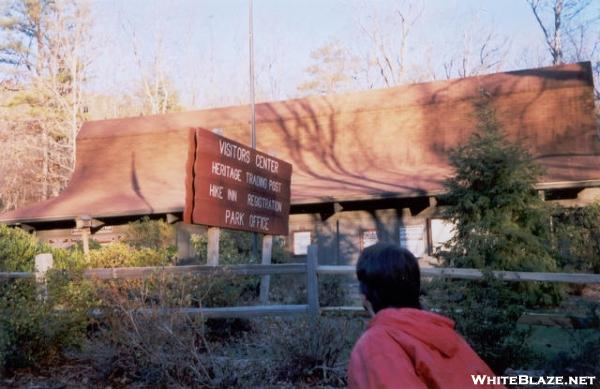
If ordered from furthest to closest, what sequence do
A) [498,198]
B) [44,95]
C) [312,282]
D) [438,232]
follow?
1. [44,95]
2. [438,232]
3. [498,198]
4. [312,282]

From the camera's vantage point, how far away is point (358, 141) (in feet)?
66.9

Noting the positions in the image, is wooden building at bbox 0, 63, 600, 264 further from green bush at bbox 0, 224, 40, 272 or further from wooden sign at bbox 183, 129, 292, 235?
wooden sign at bbox 183, 129, 292, 235

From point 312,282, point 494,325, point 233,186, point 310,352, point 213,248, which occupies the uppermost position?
point 233,186

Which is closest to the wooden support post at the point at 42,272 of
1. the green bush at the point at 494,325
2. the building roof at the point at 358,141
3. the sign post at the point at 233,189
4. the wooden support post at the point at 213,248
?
the sign post at the point at 233,189

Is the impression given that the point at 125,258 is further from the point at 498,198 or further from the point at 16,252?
the point at 498,198

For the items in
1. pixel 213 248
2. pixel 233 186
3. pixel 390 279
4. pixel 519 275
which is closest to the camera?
pixel 390 279

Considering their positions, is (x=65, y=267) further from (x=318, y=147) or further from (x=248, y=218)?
(x=318, y=147)

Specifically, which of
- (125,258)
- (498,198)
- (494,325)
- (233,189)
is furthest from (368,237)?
(494,325)

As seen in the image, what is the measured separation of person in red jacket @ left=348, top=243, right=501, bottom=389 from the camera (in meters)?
1.83

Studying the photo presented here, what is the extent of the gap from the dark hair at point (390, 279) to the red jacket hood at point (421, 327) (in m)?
0.10

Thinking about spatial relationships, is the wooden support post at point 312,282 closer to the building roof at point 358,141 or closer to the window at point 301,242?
the building roof at point 358,141

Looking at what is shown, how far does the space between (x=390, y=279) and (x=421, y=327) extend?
23 cm

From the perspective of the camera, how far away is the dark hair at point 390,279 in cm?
213

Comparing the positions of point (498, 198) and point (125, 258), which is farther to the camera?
point (498, 198)
